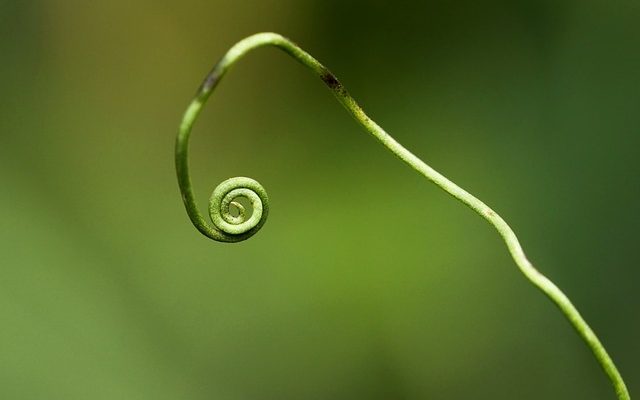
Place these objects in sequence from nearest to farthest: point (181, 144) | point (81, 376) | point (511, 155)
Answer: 1. point (181, 144)
2. point (81, 376)
3. point (511, 155)

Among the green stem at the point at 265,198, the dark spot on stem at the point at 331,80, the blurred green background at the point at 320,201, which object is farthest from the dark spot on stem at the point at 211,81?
the blurred green background at the point at 320,201

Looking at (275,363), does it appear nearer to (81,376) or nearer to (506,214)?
(81,376)

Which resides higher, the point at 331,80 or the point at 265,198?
the point at 331,80

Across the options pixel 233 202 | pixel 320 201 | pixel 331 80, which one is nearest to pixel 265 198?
pixel 233 202

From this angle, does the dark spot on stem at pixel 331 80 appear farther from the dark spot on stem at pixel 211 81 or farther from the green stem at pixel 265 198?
the dark spot on stem at pixel 211 81

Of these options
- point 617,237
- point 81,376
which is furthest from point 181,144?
point 617,237

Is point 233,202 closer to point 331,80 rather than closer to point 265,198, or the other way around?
point 265,198
